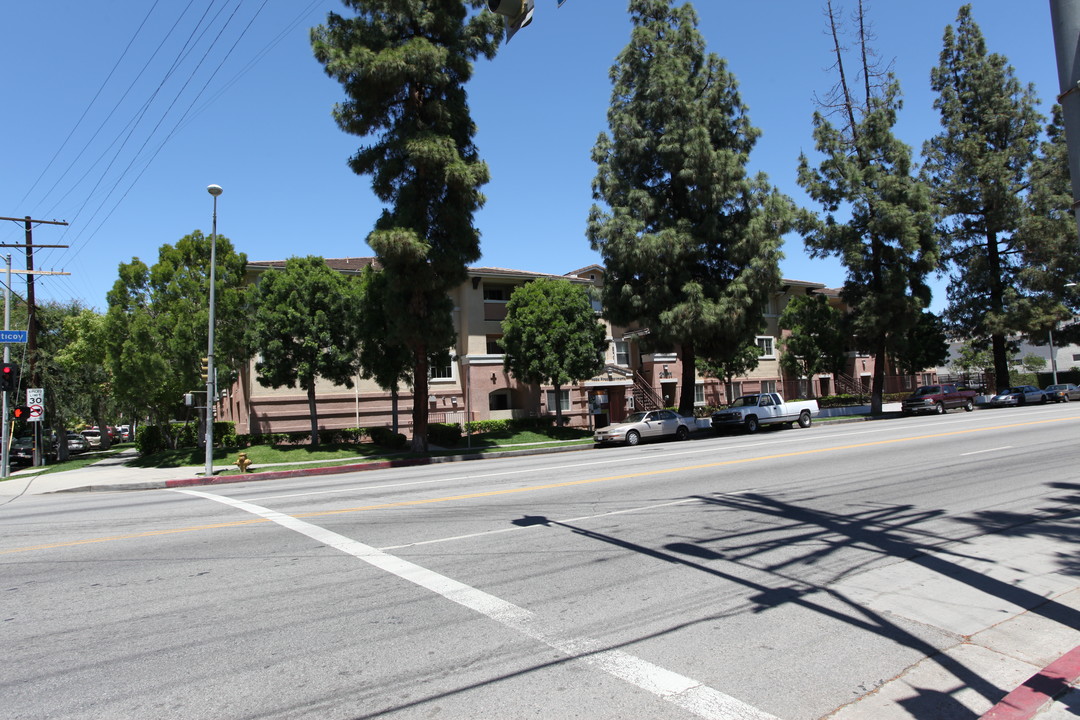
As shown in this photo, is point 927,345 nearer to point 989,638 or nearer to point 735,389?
point 735,389

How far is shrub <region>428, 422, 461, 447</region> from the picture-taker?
98.9ft

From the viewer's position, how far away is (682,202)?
31.5 metres

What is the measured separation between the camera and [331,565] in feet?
23.2

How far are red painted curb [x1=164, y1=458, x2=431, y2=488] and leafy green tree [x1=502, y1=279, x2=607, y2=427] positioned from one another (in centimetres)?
879

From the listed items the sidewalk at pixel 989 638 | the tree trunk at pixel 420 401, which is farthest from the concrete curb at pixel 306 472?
the sidewalk at pixel 989 638

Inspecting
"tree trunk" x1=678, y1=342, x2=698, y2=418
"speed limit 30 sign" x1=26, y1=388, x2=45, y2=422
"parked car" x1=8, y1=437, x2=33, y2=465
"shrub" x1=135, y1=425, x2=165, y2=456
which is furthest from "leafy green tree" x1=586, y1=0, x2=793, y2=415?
"parked car" x1=8, y1=437, x2=33, y2=465

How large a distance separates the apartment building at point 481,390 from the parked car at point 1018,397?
59.2 feet

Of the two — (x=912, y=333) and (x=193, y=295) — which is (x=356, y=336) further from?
(x=912, y=333)

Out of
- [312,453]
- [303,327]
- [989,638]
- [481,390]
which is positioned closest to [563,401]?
[481,390]

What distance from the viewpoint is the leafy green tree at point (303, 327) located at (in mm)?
25359

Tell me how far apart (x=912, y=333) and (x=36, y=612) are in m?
A: 53.3

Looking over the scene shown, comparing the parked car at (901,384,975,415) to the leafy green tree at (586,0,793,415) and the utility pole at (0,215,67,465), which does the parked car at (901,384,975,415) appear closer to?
the leafy green tree at (586,0,793,415)

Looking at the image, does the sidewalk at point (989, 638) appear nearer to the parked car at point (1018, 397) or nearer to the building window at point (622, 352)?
the building window at point (622, 352)

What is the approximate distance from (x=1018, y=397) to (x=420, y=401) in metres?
42.3
